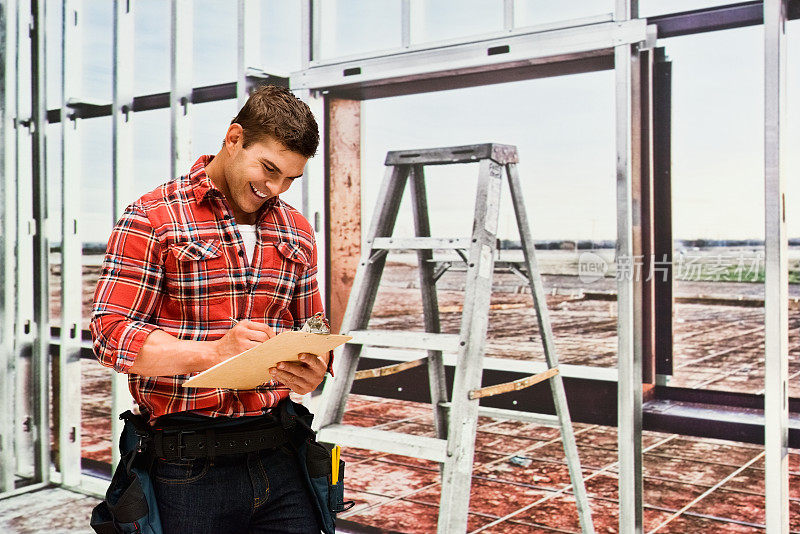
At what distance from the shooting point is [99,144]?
3.50 m

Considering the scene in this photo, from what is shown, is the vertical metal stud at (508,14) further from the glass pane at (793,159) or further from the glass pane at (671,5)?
the glass pane at (793,159)

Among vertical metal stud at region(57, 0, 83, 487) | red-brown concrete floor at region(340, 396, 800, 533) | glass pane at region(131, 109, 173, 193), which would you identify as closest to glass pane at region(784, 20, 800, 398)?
red-brown concrete floor at region(340, 396, 800, 533)

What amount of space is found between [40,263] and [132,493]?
248cm

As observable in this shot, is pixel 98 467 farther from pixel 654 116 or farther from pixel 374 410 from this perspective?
pixel 654 116

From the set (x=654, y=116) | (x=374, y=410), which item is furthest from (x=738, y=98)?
(x=654, y=116)

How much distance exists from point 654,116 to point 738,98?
4.85 m

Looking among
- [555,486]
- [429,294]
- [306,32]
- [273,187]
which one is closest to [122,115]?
[306,32]

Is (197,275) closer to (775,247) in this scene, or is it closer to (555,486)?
(775,247)

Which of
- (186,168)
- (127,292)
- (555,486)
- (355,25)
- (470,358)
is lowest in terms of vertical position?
(555,486)

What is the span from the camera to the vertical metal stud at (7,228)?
3305 mm

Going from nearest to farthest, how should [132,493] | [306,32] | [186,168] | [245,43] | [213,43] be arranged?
[132,493]
[306,32]
[245,43]
[186,168]
[213,43]

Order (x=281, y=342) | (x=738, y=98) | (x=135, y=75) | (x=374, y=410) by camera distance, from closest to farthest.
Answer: (x=281, y=342)
(x=135, y=75)
(x=374, y=410)
(x=738, y=98)

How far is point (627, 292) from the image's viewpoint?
2.07 m

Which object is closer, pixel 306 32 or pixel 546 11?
pixel 546 11
